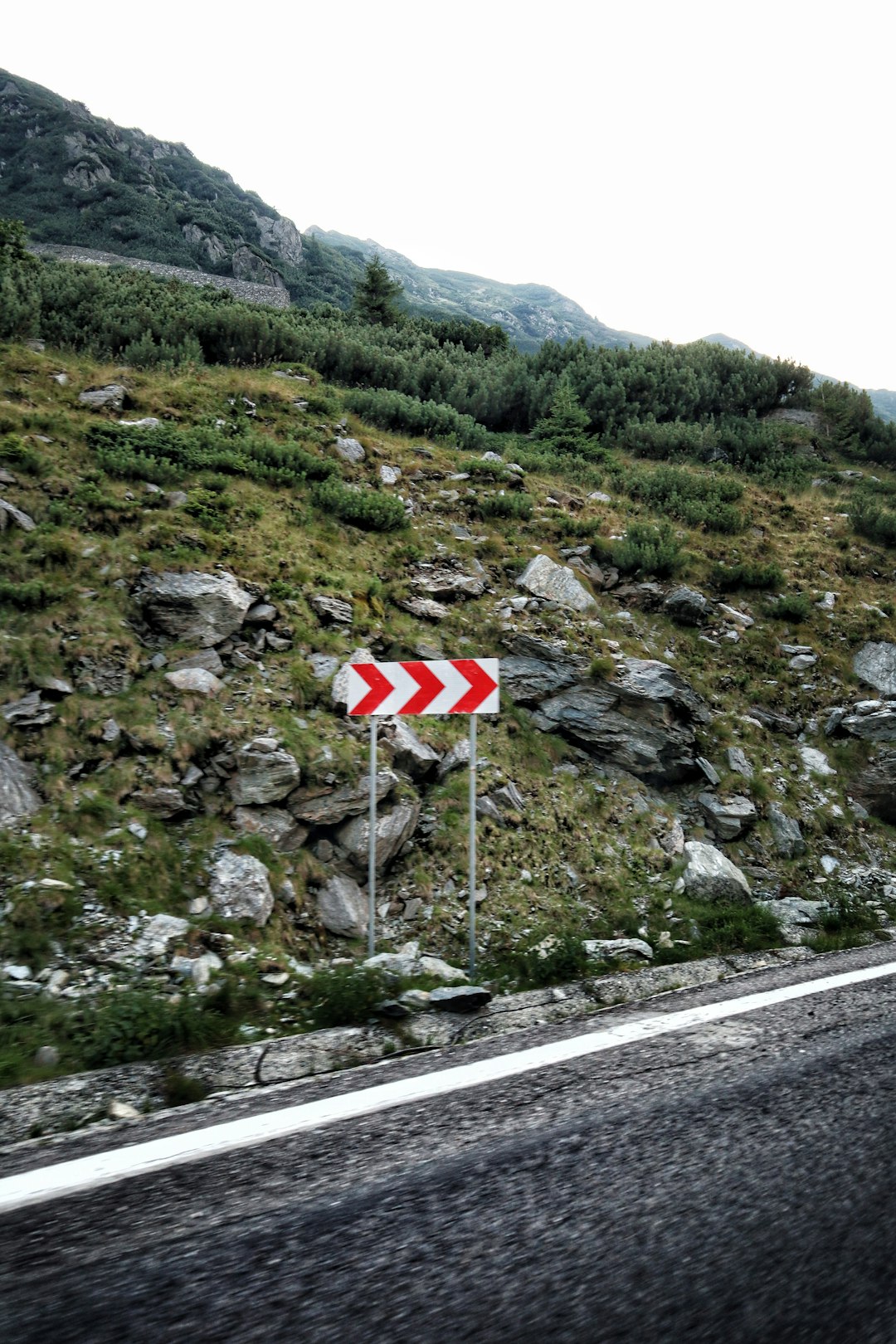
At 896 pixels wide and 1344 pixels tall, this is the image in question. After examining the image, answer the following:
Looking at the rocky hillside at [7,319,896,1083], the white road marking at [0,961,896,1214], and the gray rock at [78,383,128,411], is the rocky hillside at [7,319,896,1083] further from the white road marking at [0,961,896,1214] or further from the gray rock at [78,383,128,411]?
the white road marking at [0,961,896,1214]

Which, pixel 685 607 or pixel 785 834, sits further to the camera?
pixel 685 607

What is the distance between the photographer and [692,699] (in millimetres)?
8859

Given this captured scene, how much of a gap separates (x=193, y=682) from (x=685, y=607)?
7.45 meters

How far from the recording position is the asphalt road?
5.40ft

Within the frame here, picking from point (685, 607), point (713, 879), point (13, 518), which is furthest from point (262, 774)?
point (685, 607)

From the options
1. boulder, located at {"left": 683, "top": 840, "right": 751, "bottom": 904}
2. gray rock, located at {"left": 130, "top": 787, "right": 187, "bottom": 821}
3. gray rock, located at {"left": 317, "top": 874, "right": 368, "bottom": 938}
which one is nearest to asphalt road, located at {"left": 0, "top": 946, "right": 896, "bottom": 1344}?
gray rock, located at {"left": 317, "top": 874, "right": 368, "bottom": 938}

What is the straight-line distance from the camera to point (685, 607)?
34.7ft

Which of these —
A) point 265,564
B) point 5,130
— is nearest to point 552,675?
point 265,564

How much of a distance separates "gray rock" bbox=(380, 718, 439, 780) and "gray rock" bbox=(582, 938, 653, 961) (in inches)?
97.3

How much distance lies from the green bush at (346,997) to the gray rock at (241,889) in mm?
1181

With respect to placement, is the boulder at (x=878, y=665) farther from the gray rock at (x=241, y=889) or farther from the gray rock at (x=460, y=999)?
the gray rock at (x=241, y=889)

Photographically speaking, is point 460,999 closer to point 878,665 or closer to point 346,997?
point 346,997

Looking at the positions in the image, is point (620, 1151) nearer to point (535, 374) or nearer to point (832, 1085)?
point (832, 1085)

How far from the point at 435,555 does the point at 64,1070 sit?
7957 mm
